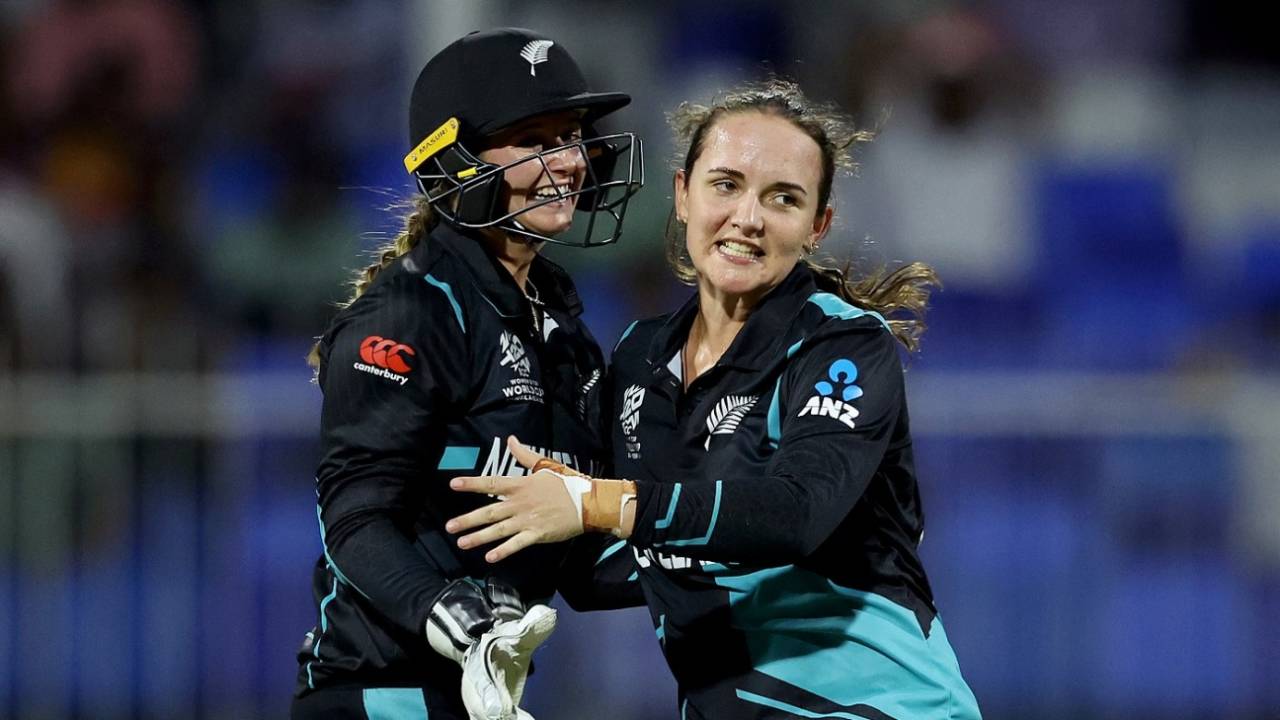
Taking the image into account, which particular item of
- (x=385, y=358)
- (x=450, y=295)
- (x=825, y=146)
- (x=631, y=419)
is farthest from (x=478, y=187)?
(x=825, y=146)

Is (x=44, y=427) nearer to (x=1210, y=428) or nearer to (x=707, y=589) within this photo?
(x=707, y=589)

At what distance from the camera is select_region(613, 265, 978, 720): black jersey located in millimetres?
3305

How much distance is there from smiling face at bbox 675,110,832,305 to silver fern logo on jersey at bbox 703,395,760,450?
0.77 ft

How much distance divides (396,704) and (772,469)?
0.95m

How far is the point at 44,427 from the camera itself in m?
6.45

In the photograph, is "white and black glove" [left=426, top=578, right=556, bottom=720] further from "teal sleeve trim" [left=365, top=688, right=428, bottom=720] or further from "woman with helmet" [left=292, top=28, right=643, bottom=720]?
"teal sleeve trim" [left=365, top=688, right=428, bottom=720]

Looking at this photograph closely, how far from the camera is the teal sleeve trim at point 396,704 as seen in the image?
11.9ft

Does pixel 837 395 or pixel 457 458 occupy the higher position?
pixel 837 395

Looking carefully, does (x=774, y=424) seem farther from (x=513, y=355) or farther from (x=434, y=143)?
(x=434, y=143)

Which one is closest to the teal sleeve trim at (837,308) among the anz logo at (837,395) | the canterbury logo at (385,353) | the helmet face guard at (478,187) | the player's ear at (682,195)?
the anz logo at (837,395)

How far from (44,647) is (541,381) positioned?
347 centimetres

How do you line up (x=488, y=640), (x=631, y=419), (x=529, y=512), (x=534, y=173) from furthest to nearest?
1. (x=534, y=173)
2. (x=631, y=419)
3. (x=488, y=640)
4. (x=529, y=512)

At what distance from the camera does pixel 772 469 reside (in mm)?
3229

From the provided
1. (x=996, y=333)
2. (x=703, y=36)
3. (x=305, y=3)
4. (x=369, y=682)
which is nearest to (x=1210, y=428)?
(x=996, y=333)
